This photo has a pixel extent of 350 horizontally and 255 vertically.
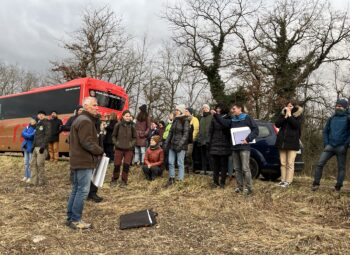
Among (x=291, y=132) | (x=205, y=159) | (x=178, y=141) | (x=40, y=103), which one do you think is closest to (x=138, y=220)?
(x=178, y=141)

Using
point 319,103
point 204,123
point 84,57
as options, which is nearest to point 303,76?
point 319,103

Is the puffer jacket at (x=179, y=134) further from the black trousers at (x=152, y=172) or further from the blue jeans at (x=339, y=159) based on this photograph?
the blue jeans at (x=339, y=159)

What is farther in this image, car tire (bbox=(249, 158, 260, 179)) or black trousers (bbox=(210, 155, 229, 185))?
car tire (bbox=(249, 158, 260, 179))

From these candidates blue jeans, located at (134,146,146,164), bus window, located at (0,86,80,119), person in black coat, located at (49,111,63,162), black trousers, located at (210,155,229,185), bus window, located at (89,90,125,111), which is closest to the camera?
black trousers, located at (210,155,229,185)

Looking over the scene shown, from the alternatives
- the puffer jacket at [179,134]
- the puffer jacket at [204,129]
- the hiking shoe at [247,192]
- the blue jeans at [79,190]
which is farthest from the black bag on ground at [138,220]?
the puffer jacket at [204,129]

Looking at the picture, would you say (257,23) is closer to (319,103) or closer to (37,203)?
(319,103)

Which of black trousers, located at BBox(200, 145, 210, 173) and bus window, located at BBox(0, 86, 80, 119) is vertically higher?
bus window, located at BBox(0, 86, 80, 119)

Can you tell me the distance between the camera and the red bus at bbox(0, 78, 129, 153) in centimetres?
1574

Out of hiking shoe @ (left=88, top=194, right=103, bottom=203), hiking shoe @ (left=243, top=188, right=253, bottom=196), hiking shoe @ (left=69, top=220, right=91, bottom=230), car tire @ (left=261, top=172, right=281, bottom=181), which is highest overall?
car tire @ (left=261, top=172, right=281, bottom=181)

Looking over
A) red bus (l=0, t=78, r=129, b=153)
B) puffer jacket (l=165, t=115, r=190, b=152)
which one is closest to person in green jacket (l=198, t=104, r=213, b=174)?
puffer jacket (l=165, t=115, r=190, b=152)

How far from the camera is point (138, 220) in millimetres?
5805

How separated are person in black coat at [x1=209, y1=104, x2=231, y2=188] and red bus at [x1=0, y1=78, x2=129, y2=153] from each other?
26.9 ft

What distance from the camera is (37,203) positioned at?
294 inches

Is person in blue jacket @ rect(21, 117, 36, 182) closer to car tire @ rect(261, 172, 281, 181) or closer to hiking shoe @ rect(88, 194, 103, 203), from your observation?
hiking shoe @ rect(88, 194, 103, 203)
